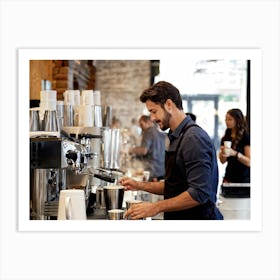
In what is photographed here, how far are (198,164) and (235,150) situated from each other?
1321 mm


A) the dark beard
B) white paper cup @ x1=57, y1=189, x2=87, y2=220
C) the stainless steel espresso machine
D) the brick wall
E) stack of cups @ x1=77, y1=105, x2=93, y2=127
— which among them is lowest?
white paper cup @ x1=57, y1=189, x2=87, y2=220

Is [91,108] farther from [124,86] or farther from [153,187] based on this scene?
[124,86]

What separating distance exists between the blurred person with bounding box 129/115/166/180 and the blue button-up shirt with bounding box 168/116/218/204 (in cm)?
294

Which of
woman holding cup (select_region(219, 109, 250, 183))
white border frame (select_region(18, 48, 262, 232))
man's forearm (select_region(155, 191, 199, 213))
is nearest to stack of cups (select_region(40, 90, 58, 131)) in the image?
white border frame (select_region(18, 48, 262, 232))

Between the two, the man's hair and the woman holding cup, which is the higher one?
the man's hair

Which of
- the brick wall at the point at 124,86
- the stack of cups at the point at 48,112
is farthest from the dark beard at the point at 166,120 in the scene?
the brick wall at the point at 124,86

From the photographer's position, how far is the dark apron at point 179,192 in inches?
96.1

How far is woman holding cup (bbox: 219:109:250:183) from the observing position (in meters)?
3.44

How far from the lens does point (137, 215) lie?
2426mm

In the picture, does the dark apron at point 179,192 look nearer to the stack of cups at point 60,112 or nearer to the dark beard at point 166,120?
the dark beard at point 166,120

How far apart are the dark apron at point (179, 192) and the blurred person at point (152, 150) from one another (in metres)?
2.85

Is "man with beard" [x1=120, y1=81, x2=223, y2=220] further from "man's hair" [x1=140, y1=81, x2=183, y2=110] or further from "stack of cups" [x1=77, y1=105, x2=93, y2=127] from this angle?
"stack of cups" [x1=77, y1=105, x2=93, y2=127]
